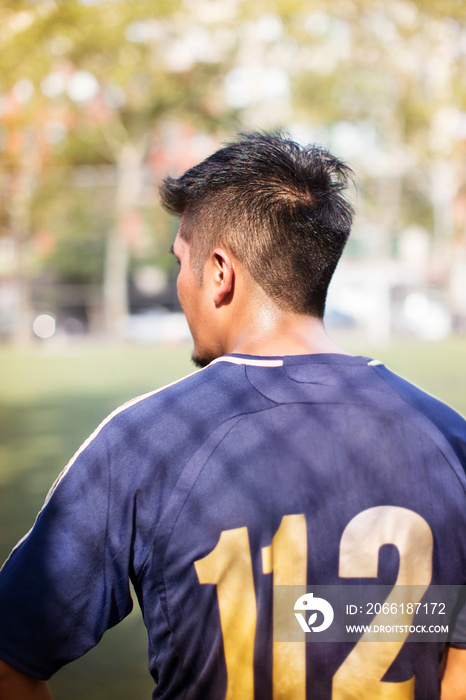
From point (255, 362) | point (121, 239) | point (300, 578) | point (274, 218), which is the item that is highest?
point (121, 239)

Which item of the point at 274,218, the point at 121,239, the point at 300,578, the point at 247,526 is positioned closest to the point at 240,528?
the point at 247,526

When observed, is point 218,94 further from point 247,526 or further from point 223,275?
point 247,526

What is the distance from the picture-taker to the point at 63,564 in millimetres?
1147

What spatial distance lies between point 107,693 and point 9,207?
24.1 meters

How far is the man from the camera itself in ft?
3.77

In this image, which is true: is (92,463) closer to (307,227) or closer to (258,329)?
(258,329)

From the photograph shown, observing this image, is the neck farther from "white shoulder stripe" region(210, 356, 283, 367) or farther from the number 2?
the number 2

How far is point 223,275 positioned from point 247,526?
48 centimetres

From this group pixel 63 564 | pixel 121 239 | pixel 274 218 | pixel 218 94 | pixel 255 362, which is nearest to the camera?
pixel 63 564

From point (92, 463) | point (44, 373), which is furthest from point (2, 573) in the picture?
point (44, 373)

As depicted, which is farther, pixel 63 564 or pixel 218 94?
pixel 218 94

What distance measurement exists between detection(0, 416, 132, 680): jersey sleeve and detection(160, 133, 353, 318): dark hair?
1.48 feet

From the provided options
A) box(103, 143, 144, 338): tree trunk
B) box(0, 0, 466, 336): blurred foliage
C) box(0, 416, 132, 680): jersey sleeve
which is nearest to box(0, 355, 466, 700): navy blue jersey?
box(0, 416, 132, 680): jersey sleeve

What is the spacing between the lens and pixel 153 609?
1.18 meters
